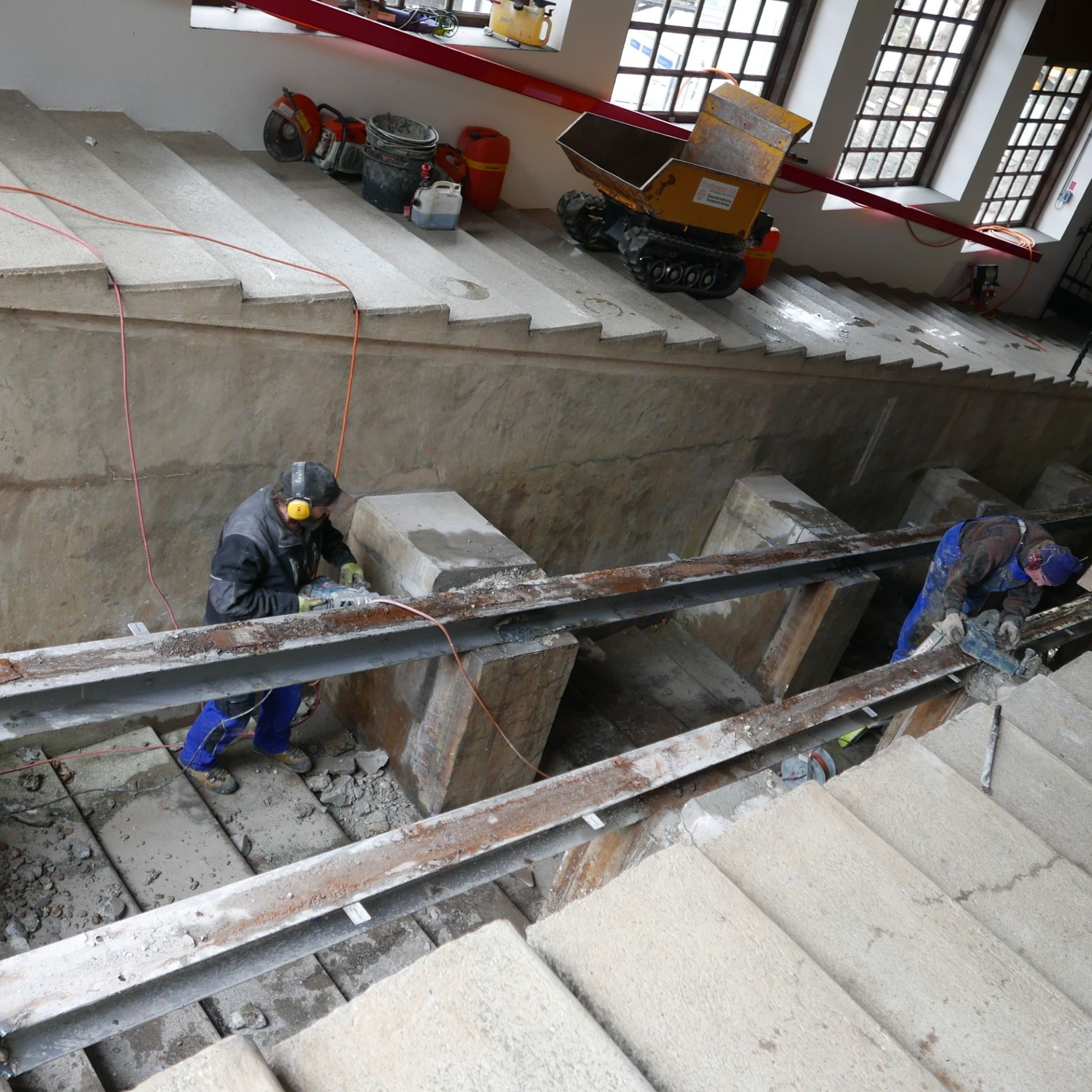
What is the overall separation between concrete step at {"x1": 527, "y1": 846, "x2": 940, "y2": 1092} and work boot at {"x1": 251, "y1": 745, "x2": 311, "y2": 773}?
3.35m

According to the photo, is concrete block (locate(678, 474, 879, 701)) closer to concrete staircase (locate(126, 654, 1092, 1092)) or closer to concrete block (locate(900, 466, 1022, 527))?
concrete block (locate(900, 466, 1022, 527))

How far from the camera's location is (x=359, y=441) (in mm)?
5535

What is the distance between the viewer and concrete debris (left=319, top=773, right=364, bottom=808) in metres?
5.29

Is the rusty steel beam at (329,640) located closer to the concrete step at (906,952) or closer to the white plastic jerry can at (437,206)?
the concrete step at (906,952)

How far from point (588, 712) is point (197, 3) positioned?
5.11m

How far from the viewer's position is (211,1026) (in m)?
3.97

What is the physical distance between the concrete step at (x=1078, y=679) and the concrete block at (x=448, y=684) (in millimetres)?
2247

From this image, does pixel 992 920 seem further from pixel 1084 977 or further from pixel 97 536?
pixel 97 536

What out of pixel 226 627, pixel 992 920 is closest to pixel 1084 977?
pixel 992 920

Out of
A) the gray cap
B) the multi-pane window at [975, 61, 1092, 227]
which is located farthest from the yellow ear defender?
the multi-pane window at [975, 61, 1092, 227]

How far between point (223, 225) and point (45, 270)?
1.38 meters

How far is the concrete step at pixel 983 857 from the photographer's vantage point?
2.85 m

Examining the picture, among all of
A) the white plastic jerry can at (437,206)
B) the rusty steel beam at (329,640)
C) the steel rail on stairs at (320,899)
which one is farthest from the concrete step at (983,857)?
the white plastic jerry can at (437,206)

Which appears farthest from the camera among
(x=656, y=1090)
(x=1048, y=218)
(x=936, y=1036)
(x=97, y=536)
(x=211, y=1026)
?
(x=1048, y=218)
